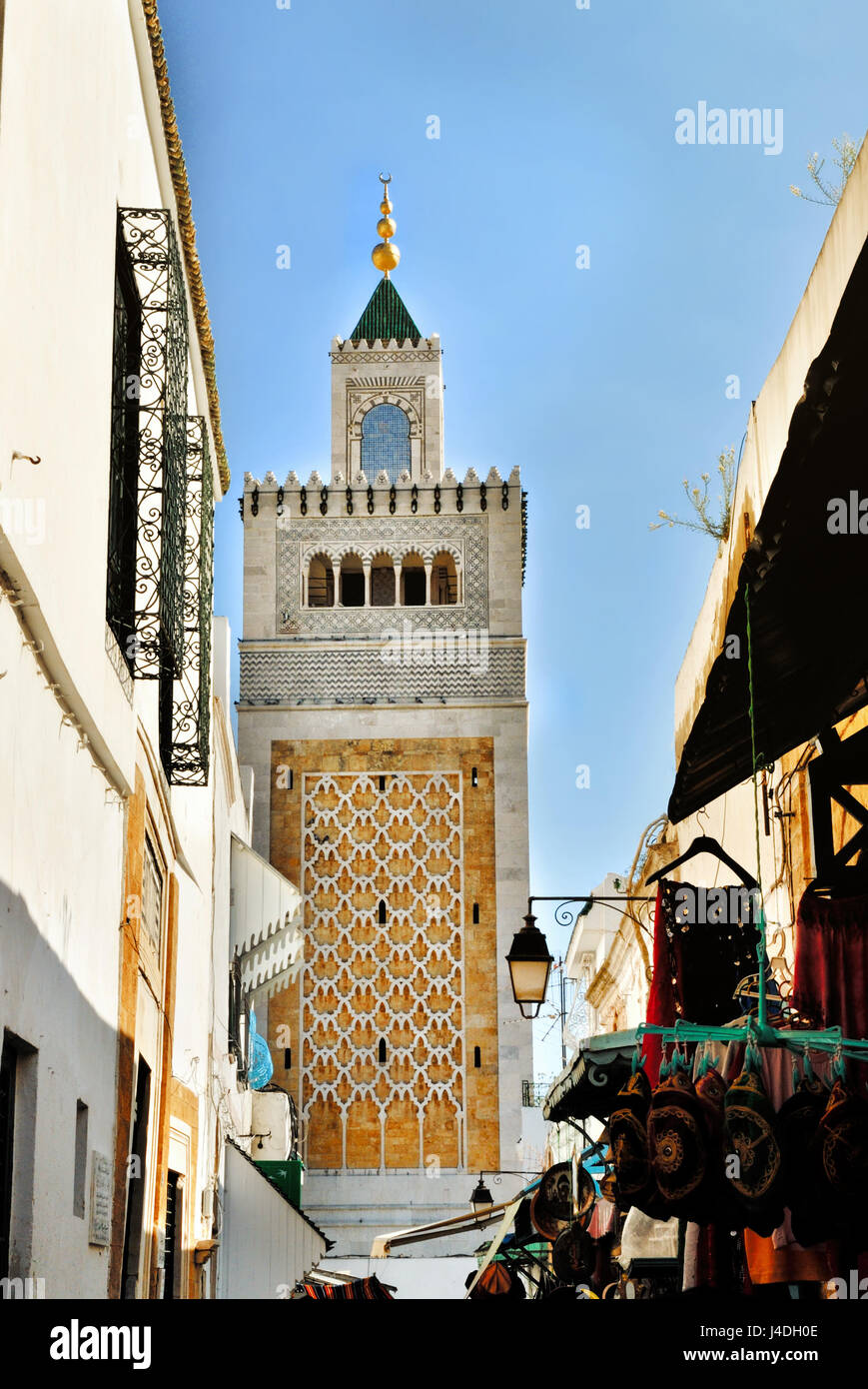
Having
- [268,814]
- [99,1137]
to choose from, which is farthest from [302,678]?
[99,1137]

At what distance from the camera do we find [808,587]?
4344 mm

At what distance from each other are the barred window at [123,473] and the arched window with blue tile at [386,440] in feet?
71.6

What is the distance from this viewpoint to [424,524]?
29.4m

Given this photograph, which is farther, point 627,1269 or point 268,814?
point 268,814

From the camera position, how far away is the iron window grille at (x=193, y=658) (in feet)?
34.9

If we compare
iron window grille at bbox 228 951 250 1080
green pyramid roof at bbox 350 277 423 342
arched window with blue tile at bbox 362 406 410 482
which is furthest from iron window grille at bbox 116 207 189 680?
green pyramid roof at bbox 350 277 423 342

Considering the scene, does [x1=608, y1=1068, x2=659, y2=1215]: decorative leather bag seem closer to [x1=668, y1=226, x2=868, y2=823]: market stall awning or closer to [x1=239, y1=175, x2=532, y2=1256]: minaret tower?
[x1=668, y1=226, x2=868, y2=823]: market stall awning

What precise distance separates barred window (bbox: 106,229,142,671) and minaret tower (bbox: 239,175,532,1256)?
18403 mm

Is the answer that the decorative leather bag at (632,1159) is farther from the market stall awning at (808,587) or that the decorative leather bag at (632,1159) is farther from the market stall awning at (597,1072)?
the market stall awning at (808,587)

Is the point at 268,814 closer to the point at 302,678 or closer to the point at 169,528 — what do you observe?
the point at 302,678

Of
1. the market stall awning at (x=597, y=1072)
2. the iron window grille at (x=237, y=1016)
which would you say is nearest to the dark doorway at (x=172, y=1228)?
the market stall awning at (x=597, y=1072)

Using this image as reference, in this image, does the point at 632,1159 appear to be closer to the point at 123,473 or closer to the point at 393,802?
the point at 123,473

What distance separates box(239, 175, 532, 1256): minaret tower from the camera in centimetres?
2605
